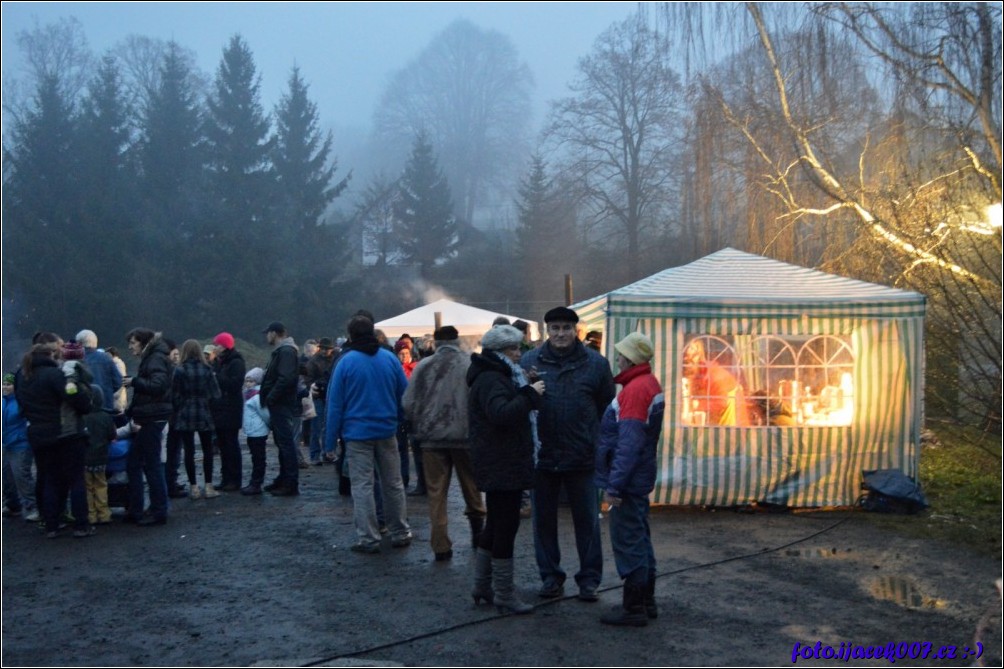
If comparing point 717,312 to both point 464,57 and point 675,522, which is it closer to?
point 675,522

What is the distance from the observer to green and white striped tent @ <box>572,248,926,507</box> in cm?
1019

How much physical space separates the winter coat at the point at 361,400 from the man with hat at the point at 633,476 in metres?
2.60

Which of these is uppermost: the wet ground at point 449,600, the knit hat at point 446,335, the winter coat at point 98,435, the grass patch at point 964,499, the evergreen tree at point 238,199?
the evergreen tree at point 238,199

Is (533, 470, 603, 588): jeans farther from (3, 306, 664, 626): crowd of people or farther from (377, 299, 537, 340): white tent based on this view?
(377, 299, 537, 340): white tent

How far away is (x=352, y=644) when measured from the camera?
230 inches

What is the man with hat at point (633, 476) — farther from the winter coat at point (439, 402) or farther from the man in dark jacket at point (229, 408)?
the man in dark jacket at point (229, 408)

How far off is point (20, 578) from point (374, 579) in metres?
2.75

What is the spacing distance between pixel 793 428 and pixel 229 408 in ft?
20.3

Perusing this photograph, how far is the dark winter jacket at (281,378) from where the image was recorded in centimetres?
1106

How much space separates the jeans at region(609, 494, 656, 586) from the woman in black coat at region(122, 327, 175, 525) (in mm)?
5238

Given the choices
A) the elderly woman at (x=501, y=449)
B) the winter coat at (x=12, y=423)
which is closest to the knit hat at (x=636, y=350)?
the elderly woman at (x=501, y=449)

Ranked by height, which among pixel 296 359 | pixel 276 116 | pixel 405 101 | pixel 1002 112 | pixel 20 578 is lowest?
pixel 20 578

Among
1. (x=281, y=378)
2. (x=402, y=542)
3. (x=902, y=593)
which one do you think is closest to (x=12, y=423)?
(x=281, y=378)

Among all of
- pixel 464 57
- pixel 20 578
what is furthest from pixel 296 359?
pixel 464 57
